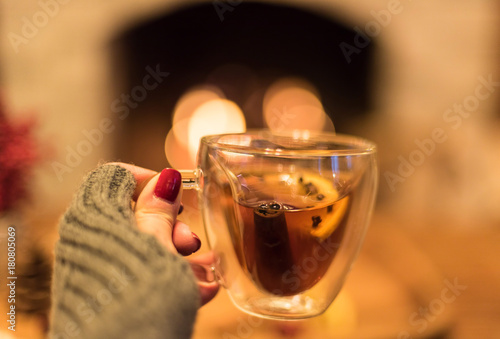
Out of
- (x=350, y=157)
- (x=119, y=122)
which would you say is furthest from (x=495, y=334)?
(x=119, y=122)

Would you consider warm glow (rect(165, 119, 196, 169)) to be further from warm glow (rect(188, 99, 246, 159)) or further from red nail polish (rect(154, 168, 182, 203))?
red nail polish (rect(154, 168, 182, 203))

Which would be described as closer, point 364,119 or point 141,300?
point 141,300

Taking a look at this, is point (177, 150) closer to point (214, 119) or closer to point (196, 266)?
point (214, 119)

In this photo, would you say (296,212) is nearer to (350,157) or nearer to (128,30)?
(350,157)

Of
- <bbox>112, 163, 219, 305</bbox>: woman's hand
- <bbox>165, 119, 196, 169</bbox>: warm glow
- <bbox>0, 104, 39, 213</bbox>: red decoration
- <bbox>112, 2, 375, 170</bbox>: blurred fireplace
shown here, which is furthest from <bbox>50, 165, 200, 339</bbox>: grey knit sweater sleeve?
<bbox>165, 119, 196, 169</bbox>: warm glow

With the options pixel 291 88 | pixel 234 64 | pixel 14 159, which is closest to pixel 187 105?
pixel 234 64

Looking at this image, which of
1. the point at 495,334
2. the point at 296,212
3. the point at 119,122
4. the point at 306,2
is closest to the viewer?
the point at 296,212
